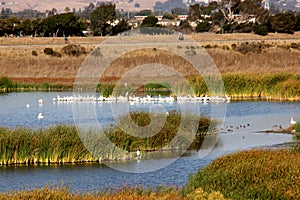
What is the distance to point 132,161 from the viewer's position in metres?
22.8

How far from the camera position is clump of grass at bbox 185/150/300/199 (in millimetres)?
14641

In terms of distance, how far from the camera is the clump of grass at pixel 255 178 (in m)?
14.6

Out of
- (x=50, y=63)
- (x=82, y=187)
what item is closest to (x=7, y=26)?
(x=50, y=63)

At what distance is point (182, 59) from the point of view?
57156 mm

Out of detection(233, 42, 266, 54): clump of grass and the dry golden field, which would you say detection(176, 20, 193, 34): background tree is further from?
detection(233, 42, 266, 54): clump of grass

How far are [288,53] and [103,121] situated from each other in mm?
32875

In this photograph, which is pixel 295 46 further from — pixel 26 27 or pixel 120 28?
pixel 26 27

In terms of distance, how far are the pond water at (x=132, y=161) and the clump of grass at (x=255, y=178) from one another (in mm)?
3180

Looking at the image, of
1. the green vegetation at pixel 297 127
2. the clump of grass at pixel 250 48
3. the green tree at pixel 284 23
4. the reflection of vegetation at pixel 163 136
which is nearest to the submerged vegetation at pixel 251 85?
the green vegetation at pixel 297 127

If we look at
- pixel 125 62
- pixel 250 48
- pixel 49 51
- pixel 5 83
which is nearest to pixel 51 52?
pixel 49 51

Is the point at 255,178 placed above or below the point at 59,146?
above

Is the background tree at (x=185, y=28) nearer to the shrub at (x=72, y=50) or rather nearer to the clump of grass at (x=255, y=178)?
the shrub at (x=72, y=50)

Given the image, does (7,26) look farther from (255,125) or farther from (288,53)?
(255,125)

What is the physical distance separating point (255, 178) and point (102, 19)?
73934mm
